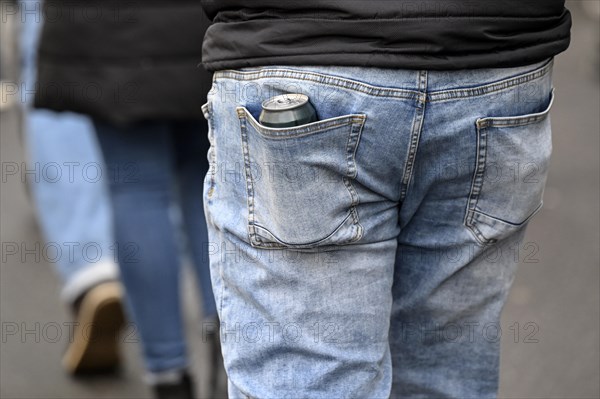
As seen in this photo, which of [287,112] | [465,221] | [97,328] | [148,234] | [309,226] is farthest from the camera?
[97,328]

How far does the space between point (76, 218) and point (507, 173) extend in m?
2.19

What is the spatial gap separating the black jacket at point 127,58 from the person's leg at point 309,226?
0.93 metres

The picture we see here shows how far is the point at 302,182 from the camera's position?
1632 millimetres

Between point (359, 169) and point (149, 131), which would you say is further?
point (149, 131)

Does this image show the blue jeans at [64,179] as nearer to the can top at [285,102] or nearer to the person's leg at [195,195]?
the person's leg at [195,195]

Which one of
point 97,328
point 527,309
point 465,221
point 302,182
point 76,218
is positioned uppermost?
point 302,182

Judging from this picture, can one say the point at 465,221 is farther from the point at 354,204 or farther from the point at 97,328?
the point at 97,328

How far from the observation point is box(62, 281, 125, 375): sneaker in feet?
10.7

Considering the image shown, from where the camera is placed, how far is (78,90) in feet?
8.78

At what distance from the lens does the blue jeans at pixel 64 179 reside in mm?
3482

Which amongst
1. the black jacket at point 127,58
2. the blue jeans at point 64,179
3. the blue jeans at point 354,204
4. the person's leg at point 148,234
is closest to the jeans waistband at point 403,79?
the blue jeans at point 354,204

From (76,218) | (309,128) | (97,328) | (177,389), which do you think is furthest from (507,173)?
(76,218)

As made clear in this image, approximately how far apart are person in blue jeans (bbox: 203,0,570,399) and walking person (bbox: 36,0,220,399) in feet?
3.04

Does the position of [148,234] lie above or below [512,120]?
below
